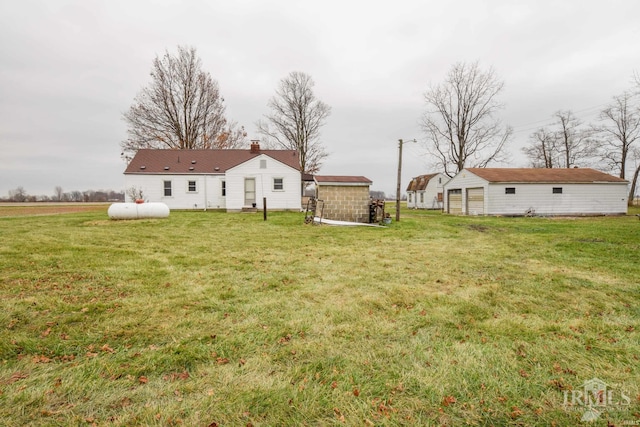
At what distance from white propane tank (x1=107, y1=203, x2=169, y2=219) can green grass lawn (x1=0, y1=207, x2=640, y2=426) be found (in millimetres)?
9373

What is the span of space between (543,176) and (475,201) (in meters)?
5.60

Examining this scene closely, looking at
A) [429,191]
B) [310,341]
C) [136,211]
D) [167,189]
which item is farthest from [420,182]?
[310,341]

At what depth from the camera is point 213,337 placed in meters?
3.41

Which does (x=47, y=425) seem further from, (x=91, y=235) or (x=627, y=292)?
(x=91, y=235)

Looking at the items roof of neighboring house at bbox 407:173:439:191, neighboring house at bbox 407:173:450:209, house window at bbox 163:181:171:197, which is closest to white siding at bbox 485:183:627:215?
neighboring house at bbox 407:173:450:209

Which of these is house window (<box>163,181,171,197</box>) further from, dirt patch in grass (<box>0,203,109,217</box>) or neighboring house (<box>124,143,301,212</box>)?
dirt patch in grass (<box>0,203,109,217</box>)

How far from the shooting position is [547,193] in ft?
79.0

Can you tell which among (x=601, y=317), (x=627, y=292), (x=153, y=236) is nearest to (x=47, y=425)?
(x=601, y=317)

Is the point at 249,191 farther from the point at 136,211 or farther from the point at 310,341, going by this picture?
the point at 310,341

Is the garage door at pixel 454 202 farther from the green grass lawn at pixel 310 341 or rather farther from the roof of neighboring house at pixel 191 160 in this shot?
the green grass lawn at pixel 310 341

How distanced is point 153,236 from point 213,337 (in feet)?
28.3

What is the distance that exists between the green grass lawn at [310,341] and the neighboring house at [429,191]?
35.0m

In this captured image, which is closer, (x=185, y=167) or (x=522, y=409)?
(x=522, y=409)

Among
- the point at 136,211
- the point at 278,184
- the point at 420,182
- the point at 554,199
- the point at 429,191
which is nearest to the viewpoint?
the point at 136,211
